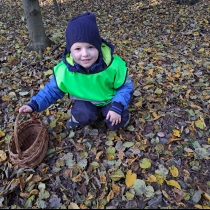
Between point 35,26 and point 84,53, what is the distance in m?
2.13

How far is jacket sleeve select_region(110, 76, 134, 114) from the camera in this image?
2180 millimetres

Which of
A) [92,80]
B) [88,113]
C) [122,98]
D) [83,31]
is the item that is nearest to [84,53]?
[83,31]

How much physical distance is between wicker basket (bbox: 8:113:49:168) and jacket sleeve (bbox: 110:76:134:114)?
2.36 feet

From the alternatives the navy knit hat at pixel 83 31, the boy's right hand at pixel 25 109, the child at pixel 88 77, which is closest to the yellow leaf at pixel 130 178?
the child at pixel 88 77

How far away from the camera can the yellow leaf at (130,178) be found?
2.06 metres

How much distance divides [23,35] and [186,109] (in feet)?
10.9

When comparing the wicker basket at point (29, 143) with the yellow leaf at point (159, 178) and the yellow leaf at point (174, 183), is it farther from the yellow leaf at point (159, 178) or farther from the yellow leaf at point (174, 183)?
the yellow leaf at point (174, 183)

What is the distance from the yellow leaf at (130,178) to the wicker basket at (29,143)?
0.80 meters

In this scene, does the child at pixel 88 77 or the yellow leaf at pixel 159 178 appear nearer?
the child at pixel 88 77

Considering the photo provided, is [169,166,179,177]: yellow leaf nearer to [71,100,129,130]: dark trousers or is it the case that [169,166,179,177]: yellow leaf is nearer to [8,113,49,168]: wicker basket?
[71,100,129,130]: dark trousers

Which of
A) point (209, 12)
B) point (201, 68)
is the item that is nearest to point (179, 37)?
point (201, 68)

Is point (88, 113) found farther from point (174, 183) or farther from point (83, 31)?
point (174, 183)

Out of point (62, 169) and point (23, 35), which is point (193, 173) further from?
point (23, 35)

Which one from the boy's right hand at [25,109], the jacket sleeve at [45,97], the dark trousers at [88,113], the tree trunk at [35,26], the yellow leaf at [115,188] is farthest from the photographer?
the tree trunk at [35,26]
